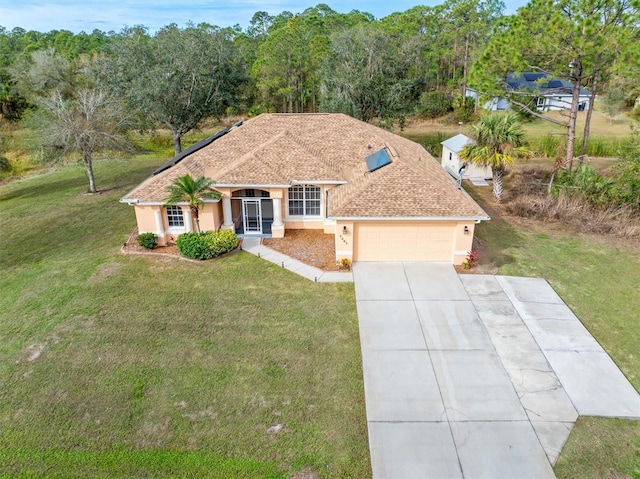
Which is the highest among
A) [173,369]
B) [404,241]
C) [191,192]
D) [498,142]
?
[498,142]

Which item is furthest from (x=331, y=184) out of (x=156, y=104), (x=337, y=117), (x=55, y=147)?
(x=55, y=147)

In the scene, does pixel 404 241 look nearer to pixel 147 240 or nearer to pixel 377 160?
pixel 377 160

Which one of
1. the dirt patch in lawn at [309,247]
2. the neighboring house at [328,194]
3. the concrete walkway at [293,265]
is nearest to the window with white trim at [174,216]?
the neighboring house at [328,194]

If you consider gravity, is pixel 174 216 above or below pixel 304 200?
below

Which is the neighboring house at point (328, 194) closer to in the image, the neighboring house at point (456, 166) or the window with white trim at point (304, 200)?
the window with white trim at point (304, 200)

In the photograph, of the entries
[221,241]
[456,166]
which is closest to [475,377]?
[221,241]

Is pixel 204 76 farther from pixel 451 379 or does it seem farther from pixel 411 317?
pixel 451 379

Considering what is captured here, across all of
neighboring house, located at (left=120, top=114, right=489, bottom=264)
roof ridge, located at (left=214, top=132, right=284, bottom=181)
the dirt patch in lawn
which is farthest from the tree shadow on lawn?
the dirt patch in lawn
